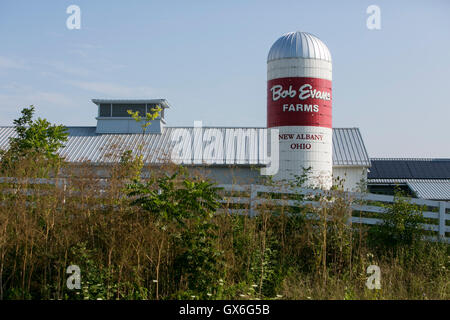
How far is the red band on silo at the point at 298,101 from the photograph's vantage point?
15695mm

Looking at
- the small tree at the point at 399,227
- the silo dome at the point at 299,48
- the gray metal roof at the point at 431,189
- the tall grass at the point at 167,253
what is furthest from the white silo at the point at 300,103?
the gray metal roof at the point at 431,189

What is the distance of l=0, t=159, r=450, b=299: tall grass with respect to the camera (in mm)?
7539

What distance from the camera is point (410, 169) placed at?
4594 centimetres

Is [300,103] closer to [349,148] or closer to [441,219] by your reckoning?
Answer: [441,219]

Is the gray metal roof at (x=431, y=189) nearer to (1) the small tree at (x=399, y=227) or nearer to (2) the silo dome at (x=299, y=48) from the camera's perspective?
(2) the silo dome at (x=299, y=48)

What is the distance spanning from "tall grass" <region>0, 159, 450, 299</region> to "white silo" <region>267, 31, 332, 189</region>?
611 cm

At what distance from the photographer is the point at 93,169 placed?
9695 millimetres

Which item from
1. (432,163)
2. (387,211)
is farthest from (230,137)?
(432,163)

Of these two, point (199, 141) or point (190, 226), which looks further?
point (199, 141)

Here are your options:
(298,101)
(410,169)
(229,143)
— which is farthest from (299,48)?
(410,169)

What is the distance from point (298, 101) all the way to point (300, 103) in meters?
0.10
